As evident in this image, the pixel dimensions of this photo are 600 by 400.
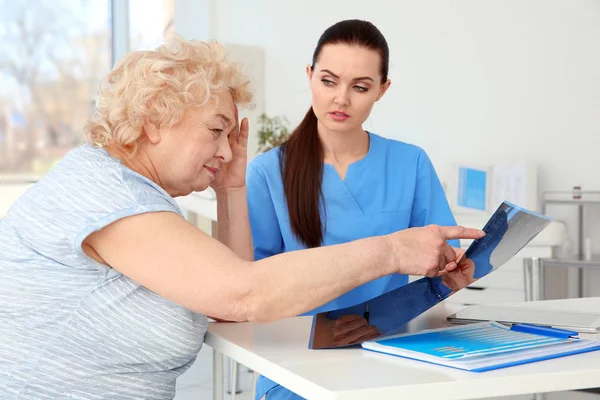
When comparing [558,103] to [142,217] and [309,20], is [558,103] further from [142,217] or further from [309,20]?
[142,217]

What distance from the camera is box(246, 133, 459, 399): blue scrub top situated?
187 cm

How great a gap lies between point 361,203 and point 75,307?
82cm

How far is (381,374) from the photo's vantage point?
3.68 feet

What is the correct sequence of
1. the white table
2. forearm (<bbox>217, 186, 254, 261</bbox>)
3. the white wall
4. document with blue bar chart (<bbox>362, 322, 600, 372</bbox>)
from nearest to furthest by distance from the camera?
the white table → document with blue bar chart (<bbox>362, 322, 600, 372</bbox>) → forearm (<bbox>217, 186, 254, 261</bbox>) → the white wall

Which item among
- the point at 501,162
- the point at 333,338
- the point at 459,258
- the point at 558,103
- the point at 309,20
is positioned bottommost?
the point at 333,338

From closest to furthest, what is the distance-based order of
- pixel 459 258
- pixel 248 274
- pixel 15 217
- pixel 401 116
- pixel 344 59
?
pixel 248 274 < pixel 15 217 < pixel 459 258 < pixel 344 59 < pixel 401 116

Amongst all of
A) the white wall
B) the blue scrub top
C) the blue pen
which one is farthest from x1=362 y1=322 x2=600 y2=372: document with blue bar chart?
the white wall

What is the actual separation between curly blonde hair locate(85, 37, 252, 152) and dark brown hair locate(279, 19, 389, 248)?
0.49 metres

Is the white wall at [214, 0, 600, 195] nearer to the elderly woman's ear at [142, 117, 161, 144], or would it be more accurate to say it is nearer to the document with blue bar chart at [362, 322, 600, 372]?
the document with blue bar chart at [362, 322, 600, 372]

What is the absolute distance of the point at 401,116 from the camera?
4707mm

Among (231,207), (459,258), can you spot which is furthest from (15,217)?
(459,258)

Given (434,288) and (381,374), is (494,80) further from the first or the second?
(381,374)

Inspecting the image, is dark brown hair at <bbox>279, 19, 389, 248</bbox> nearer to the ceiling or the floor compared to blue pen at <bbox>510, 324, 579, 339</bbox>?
nearer to the ceiling

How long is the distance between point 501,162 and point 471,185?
10.5 inches
